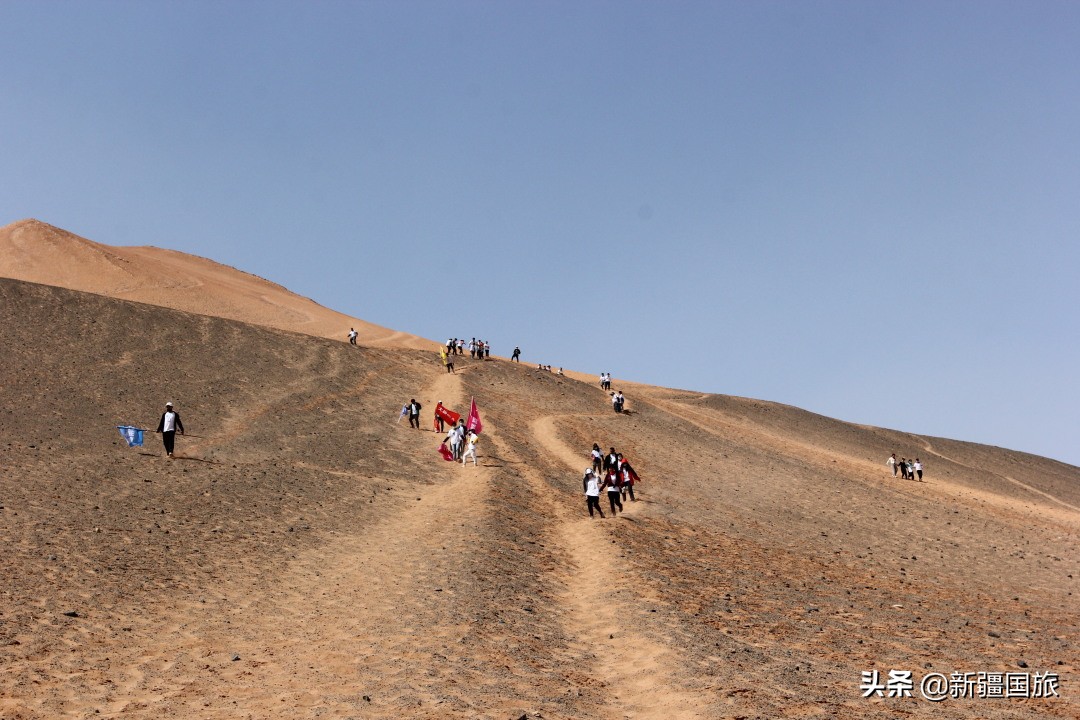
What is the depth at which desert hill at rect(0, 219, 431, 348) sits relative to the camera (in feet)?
231

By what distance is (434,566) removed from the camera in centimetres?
1886

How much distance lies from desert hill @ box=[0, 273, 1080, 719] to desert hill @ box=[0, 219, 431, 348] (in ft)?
80.0

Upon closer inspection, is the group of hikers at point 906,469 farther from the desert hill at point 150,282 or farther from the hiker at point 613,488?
the desert hill at point 150,282

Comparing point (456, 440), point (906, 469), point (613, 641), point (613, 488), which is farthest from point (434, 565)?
point (906, 469)

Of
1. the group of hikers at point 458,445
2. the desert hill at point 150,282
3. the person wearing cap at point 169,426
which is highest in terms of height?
the desert hill at point 150,282

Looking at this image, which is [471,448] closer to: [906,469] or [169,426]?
[169,426]

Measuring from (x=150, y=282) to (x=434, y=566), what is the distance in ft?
217

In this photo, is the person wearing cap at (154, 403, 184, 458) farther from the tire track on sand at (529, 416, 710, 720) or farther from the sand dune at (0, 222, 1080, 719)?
the tire track on sand at (529, 416, 710, 720)

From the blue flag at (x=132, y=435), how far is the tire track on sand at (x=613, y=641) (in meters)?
15.2

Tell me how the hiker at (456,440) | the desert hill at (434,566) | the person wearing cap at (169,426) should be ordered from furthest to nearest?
the hiker at (456,440) → the person wearing cap at (169,426) → the desert hill at (434,566)

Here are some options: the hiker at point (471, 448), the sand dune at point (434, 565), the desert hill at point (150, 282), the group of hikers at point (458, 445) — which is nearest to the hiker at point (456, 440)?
the group of hikers at point (458, 445)

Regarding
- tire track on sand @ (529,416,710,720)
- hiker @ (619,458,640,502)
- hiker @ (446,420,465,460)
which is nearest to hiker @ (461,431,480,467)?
hiker @ (446,420,465,460)

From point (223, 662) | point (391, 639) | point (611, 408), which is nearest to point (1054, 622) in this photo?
point (391, 639)

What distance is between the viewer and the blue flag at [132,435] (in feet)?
95.1
